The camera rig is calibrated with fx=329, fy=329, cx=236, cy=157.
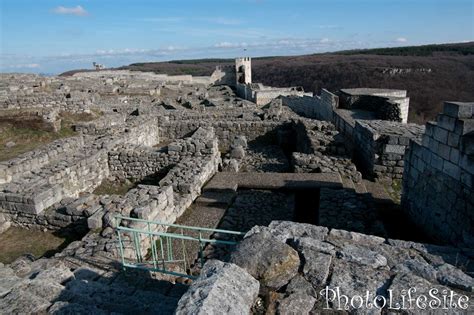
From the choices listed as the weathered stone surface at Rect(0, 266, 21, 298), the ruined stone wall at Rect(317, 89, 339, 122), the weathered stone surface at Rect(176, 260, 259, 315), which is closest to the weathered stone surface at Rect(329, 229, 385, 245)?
the weathered stone surface at Rect(176, 260, 259, 315)

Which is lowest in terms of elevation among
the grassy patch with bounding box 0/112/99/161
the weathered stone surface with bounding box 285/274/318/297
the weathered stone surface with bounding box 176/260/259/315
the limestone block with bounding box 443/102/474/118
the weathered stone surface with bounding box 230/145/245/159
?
the weathered stone surface with bounding box 230/145/245/159

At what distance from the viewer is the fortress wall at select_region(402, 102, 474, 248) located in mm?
4969

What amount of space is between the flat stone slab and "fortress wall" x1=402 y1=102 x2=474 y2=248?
2349 millimetres

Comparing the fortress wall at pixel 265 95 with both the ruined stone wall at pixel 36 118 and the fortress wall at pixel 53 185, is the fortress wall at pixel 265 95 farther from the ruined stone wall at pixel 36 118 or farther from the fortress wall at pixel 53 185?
the fortress wall at pixel 53 185

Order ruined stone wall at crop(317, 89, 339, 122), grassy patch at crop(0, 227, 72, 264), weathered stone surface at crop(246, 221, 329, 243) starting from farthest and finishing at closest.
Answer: ruined stone wall at crop(317, 89, 339, 122) < grassy patch at crop(0, 227, 72, 264) < weathered stone surface at crop(246, 221, 329, 243)

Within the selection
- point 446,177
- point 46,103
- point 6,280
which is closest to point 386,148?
point 446,177

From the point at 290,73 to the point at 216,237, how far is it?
75.2 m

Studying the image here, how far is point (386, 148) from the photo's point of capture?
9305 millimetres

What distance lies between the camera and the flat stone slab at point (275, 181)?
9.05 meters

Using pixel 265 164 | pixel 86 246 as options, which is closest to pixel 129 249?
pixel 86 246

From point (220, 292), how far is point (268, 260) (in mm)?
682

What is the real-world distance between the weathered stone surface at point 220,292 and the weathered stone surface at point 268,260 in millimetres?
135

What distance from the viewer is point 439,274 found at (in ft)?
10.2

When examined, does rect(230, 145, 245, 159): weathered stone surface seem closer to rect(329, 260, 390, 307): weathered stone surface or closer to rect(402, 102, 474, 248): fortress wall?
rect(402, 102, 474, 248): fortress wall
